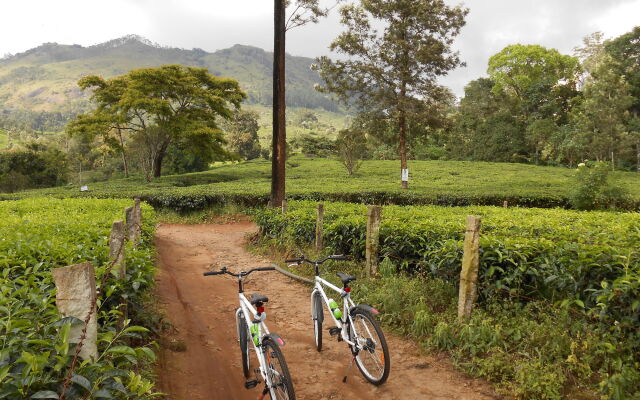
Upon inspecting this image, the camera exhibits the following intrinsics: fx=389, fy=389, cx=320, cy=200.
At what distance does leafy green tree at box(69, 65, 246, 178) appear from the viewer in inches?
973

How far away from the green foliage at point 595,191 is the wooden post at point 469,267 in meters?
14.1

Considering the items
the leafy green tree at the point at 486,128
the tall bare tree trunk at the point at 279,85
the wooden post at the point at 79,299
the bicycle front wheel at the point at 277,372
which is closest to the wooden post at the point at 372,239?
the bicycle front wheel at the point at 277,372

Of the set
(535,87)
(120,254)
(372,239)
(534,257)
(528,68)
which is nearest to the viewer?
(120,254)

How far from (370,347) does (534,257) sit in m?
2.50

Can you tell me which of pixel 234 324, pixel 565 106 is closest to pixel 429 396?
pixel 234 324

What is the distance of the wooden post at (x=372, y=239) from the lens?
6.98 meters

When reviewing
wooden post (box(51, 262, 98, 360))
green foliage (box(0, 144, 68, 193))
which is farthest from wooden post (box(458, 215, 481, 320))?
green foliage (box(0, 144, 68, 193))

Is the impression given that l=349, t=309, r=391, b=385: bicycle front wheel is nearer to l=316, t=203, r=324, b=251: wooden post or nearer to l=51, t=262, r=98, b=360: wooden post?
l=51, t=262, r=98, b=360: wooden post

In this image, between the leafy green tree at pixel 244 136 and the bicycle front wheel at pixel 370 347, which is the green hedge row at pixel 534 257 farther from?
the leafy green tree at pixel 244 136

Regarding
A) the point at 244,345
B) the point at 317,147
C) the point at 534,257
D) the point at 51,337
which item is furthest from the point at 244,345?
the point at 317,147

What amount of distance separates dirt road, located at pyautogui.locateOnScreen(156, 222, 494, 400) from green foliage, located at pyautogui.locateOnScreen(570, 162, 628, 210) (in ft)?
46.8

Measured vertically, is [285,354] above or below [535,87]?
below

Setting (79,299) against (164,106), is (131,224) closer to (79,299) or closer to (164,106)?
(79,299)

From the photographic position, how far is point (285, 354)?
17.0ft
